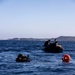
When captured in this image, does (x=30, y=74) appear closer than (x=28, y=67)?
Yes

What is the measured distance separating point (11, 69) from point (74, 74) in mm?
6794

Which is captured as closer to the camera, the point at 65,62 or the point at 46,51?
the point at 65,62

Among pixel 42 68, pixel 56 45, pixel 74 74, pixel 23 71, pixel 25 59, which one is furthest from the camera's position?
pixel 56 45

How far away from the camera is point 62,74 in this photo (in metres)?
32.2

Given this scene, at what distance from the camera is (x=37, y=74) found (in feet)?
106

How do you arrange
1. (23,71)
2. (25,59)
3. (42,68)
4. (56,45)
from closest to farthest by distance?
(23,71) < (42,68) < (25,59) < (56,45)

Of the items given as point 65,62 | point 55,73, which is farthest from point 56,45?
point 55,73

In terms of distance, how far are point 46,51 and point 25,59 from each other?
2387cm

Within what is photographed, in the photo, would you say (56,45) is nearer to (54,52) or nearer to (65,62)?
(54,52)

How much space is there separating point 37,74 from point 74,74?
3.33 meters

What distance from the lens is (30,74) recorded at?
3231 centimetres

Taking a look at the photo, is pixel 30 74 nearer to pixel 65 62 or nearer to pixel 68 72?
pixel 68 72

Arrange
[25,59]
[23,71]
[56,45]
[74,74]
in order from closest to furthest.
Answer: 1. [74,74]
2. [23,71]
3. [25,59]
4. [56,45]

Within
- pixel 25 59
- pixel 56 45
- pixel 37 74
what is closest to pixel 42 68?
pixel 37 74
